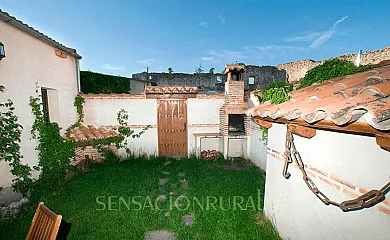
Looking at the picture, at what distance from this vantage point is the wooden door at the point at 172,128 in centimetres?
804

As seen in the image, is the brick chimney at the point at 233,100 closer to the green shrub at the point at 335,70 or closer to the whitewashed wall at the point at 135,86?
the green shrub at the point at 335,70

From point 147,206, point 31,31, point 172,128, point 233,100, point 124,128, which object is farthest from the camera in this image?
point 172,128

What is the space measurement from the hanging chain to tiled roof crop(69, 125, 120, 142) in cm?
656

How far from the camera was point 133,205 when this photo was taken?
4.34 m

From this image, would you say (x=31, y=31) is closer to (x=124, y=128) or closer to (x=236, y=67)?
(x=124, y=128)

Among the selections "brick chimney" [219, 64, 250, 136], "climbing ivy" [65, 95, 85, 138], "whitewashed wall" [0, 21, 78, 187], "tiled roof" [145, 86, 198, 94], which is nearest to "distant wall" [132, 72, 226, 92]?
"tiled roof" [145, 86, 198, 94]

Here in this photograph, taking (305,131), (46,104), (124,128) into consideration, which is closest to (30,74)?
(46,104)

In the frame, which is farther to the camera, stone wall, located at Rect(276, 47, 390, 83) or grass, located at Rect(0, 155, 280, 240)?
stone wall, located at Rect(276, 47, 390, 83)

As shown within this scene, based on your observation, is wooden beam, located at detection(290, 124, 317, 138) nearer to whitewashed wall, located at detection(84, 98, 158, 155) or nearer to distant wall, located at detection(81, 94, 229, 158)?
distant wall, located at detection(81, 94, 229, 158)

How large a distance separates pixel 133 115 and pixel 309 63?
1702 cm

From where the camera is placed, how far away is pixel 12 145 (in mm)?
4164

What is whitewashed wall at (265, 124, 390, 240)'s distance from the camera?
1.67m

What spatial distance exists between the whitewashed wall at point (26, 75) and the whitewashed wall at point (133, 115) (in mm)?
1373

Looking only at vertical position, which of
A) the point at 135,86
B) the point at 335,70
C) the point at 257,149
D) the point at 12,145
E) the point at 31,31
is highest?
the point at 31,31
